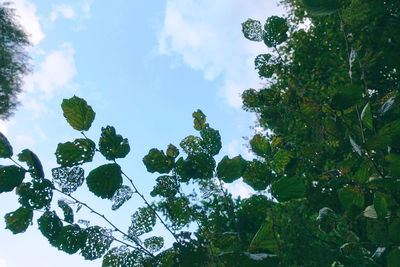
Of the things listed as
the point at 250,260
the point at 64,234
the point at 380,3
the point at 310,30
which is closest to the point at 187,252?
the point at 250,260

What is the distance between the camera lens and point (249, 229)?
482 mm

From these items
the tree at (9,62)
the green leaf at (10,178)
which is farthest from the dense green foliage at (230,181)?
the tree at (9,62)

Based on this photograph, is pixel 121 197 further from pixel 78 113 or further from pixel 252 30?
pixel 252 30

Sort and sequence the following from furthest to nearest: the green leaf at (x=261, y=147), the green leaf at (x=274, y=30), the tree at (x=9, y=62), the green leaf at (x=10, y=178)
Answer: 1. the tree at (x=9, y=62)
2. the green leaf at (x=274, y=30)
3. the green leaf at (x=261, y=147)
4. the green leaf at (x=10, y=178)

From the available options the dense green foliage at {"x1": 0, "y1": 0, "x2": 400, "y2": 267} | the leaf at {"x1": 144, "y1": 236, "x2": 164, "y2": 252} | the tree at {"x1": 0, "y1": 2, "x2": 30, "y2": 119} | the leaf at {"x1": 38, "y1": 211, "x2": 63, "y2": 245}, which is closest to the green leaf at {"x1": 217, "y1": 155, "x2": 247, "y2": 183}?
the dense green foliage at {"x1": 0, "y1": 0, "x2": 400, "y2": 267}

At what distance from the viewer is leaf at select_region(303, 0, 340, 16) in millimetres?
518

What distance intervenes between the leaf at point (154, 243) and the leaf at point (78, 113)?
24 cm

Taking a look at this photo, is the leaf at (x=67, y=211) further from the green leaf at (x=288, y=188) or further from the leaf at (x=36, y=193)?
the green leaf at (x=288, y=188)

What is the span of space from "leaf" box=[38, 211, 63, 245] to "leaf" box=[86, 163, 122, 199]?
3.2 inches

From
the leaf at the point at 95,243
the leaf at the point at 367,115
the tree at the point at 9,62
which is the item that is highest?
the tree at the point at 9,62

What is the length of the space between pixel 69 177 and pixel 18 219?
0.33 ft

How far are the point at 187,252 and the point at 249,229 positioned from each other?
148mm

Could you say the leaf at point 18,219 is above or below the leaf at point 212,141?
below

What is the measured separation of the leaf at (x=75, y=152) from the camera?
0.45 metres
